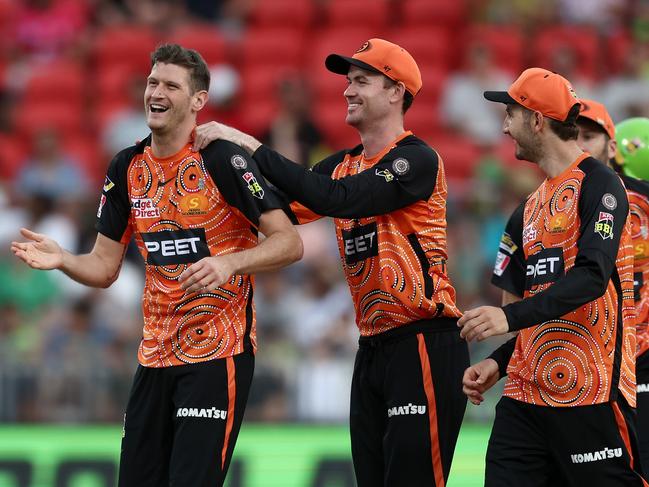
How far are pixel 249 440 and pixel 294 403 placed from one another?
0.90 meters

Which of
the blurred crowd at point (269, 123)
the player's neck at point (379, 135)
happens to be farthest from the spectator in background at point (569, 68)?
the player's neck at point (379, 135)

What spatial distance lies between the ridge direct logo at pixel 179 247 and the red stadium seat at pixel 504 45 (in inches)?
349

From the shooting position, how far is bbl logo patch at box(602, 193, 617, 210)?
5.83 m

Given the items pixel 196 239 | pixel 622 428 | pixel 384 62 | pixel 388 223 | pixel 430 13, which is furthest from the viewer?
pixel 430 13

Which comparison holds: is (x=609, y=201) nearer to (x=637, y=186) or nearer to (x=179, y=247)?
(x=637, y=186)

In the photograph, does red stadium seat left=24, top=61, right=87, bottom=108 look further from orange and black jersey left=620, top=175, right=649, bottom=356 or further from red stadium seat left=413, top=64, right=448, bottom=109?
orange and black jersey left=620, top=175, right=649, bottom=356

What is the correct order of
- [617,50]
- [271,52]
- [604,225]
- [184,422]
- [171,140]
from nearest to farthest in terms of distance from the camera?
[604,225]
[184,422]
[171,140]
[617,50]
[271,52]

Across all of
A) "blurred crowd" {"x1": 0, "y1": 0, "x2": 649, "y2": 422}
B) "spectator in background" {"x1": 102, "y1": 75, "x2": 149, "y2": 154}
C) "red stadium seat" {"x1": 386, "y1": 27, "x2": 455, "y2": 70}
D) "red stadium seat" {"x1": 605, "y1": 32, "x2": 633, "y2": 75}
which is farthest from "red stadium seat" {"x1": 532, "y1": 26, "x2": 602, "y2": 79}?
"spectator in background" {"x1": 102, "y1": 75, "x2": 149, "y2": 154}

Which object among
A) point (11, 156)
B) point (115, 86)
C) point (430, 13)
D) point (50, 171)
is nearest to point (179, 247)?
point (50, 171)

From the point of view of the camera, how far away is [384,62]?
21.7 ft

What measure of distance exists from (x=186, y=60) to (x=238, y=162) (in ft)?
2.02

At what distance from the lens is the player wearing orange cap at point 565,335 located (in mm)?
5879

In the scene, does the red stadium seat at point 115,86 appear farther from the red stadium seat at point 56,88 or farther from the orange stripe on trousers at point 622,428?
the orange stripe on trousers at point 622,428

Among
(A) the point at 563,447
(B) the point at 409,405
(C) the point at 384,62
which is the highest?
(C) the point at 384,62
